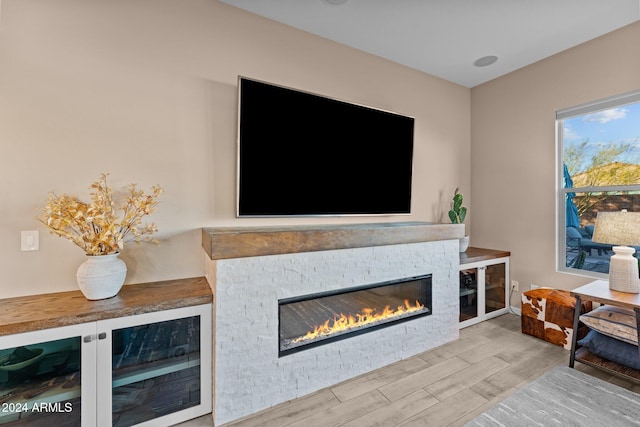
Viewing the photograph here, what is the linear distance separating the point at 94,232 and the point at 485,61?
3614mm

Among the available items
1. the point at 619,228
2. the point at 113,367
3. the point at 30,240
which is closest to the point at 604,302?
the point at 619,228

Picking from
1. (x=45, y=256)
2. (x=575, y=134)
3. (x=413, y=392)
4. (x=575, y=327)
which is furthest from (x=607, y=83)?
(x=45, y=256)

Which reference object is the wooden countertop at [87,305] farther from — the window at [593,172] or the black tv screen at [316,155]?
the window at [593,172]

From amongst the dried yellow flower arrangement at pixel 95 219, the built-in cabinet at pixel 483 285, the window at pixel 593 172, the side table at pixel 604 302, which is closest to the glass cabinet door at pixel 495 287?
the built-in cabinet at pixel 483 285

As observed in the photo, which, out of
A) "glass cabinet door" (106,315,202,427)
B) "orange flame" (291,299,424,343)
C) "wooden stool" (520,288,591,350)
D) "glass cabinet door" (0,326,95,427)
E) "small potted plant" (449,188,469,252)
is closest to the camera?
"glass cabinet door" (0,326,95,427)

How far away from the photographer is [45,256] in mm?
1637

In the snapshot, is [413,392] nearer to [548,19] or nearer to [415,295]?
[415,295]

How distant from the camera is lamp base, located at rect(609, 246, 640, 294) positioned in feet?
6.66

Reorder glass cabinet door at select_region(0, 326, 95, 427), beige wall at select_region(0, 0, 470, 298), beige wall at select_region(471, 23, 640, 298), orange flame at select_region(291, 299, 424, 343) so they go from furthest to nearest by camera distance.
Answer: beige wall at select_region(471, 23, 640, 298)
orange flame at select_region(291, 299, 424, 343)
beige wall at select_region(0, 0, 470, 298)
glass cabinet door at select_region(0, 326, 95, 427)

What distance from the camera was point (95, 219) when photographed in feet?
4.98

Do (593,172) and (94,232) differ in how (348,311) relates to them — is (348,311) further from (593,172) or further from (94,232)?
Result: (593,172)

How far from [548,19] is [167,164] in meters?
3.09

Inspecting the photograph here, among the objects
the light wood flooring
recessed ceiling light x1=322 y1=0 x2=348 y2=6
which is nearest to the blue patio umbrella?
the light wood flooring

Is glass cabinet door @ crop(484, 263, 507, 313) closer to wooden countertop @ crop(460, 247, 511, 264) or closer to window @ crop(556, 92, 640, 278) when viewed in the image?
wooden countertop @ crop(460, 247, 511, 264)
